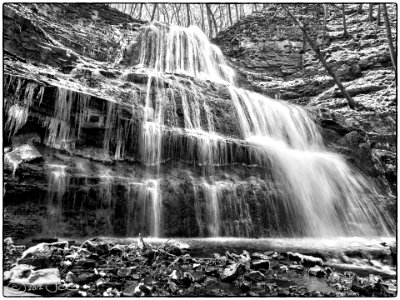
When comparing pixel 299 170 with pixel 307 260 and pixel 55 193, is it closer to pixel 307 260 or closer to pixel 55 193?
pixel 307 260

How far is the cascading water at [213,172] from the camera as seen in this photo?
7672 mm

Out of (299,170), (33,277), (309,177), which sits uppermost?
(299,170)

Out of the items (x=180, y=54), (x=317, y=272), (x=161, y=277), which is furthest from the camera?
(x=180, y=54)

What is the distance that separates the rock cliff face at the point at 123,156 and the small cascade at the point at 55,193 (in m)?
0.02

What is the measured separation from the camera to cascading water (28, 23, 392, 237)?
7.67 m

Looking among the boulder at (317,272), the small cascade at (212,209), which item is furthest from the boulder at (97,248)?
the boulder at (317,272)

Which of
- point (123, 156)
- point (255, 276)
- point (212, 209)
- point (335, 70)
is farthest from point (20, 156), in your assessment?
point (335, 70)

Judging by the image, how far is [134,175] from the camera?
8.03 m

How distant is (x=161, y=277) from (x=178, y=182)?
4.28 metres

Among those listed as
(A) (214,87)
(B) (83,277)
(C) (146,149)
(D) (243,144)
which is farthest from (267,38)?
(B) (83,277)

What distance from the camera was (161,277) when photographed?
Result: 13.4ft

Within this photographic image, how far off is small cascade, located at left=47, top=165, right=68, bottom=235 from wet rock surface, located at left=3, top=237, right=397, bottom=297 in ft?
4.27

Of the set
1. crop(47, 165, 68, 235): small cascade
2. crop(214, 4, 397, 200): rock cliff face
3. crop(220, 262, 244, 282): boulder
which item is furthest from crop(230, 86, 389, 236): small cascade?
crop(47, 165, 68, 235): small cascade

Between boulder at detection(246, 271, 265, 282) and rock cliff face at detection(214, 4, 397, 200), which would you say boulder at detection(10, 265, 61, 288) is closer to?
boulder at detection(246, 271, 265, 282)
